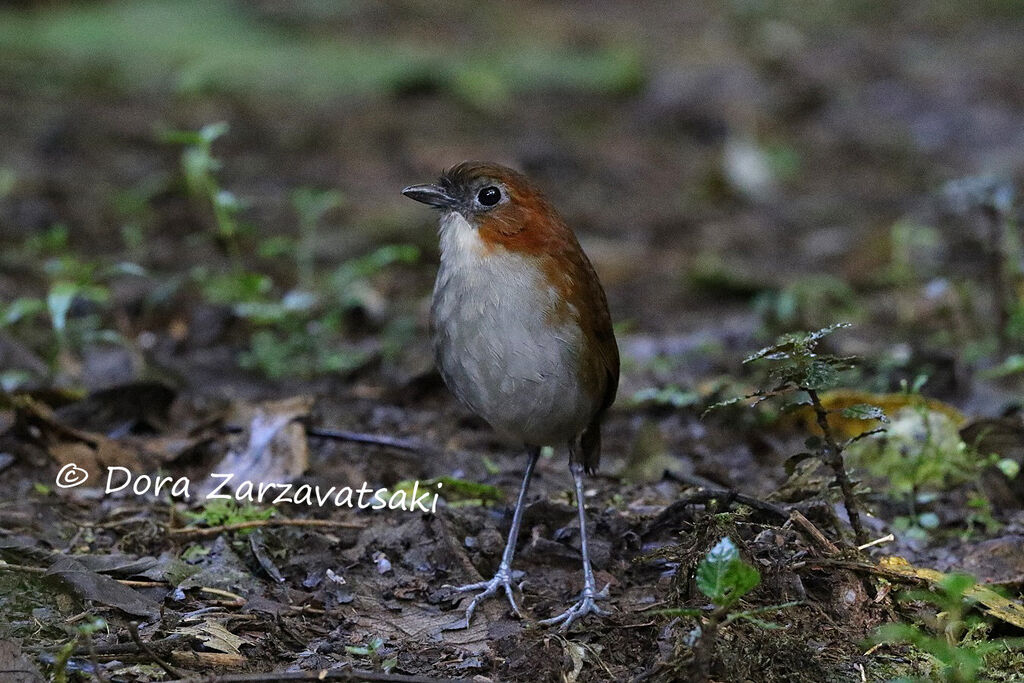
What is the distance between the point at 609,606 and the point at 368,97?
7.87 metres

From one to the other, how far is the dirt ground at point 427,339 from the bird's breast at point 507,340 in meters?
0.41

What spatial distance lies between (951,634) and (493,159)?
6508mm

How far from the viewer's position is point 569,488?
171 inches

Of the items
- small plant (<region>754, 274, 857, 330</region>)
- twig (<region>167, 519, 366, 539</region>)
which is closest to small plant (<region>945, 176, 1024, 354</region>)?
small plant (<region>754, 274, 857, 330</region>)

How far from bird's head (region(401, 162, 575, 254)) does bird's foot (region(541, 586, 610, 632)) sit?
1006 mm

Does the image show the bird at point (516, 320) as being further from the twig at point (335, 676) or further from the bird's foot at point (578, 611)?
the twig at point (335, 676)

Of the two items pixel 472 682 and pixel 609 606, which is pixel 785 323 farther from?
pixel 472 682

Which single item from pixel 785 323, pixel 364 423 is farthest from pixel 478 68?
pixel 364 423

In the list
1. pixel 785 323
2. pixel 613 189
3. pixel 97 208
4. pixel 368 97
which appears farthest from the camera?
pixel 368 97

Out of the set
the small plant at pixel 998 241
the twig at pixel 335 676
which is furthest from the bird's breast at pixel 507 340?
the small plant at pixel 998 241

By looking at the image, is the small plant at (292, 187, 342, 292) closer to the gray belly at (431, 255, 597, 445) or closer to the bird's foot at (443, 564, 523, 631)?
the gray belly at (431, 255, 597, 445)

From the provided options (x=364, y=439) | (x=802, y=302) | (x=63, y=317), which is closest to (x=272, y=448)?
(x=364, y=439)

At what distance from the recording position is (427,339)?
5777 mm

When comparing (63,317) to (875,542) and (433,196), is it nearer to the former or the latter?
(433,196)
